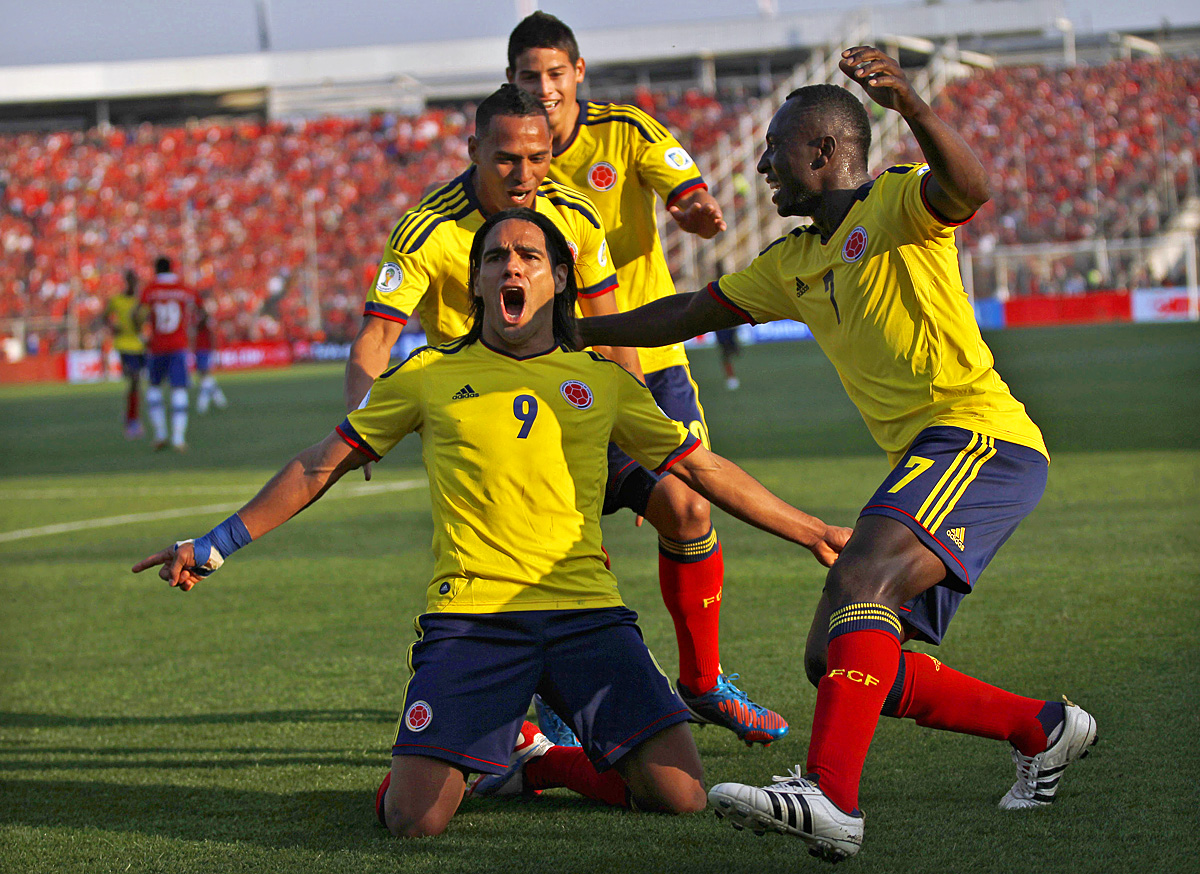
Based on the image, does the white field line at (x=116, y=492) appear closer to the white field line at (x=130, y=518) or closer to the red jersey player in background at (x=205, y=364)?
the white field line at (x=130, y=518)

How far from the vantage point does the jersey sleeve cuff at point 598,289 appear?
4.82 m

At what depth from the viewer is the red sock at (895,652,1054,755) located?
353 cm

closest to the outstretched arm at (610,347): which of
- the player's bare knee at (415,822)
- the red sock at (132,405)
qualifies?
the player's bare knee at (415,822)

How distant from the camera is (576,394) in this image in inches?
148

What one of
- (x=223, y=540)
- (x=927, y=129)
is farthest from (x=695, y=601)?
(x=927, y=129)

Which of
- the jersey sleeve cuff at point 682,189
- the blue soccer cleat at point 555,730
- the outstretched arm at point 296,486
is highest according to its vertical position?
the jersey sleeve cuff at point 682,189

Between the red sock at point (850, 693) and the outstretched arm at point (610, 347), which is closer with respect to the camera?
the red sock at point (850, 693)

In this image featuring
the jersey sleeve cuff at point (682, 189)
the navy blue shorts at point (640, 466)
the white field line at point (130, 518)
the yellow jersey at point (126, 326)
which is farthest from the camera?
the yellow jersey at point (126, 326)

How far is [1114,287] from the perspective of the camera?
117 ft

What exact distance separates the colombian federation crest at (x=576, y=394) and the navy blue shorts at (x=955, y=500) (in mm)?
874

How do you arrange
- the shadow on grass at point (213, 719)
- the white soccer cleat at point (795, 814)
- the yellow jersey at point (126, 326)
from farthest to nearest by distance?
the yellow jersey at point (126, 326), the shadow on grass at point (213, 719), the white soccer cleat at point (795, 814)

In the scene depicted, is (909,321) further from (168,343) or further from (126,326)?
(126,326)

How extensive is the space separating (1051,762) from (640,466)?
5.44 ft

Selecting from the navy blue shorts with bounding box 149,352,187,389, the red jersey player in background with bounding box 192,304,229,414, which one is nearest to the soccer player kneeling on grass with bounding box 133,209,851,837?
the navy blue shorts with bounding box 149,352,187,389
